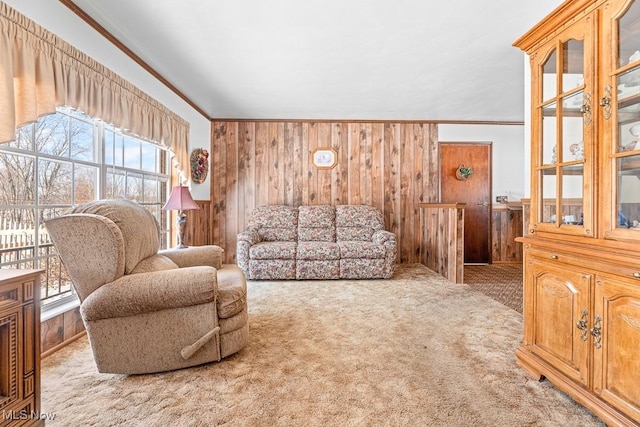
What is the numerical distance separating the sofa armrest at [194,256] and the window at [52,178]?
73 centimetres

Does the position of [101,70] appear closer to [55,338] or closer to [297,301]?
[55,338]

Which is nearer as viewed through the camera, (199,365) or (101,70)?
(199,365)

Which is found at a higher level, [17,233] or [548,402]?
[17,233]

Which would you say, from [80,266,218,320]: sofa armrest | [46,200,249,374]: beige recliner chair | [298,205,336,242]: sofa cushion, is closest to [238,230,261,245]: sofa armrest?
[298,205,336,242]: sofa cushion

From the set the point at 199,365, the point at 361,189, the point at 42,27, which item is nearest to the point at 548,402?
the point at 199,365

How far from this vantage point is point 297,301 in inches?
125

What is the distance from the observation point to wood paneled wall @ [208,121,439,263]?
5043 mm

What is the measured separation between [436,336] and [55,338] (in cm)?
263

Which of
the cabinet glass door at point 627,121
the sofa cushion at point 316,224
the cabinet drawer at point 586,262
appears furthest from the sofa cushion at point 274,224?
the cabinet glass door at point 627,121

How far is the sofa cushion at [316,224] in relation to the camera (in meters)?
4.59

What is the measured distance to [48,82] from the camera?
1.85 m

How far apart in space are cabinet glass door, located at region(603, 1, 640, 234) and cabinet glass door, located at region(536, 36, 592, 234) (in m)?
0.12

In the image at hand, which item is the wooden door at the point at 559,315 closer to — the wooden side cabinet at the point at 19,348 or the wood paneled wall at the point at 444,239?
the wood paneled wall at the point at 444,239

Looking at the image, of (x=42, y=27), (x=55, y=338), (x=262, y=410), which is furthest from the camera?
(x=55, y=338)
